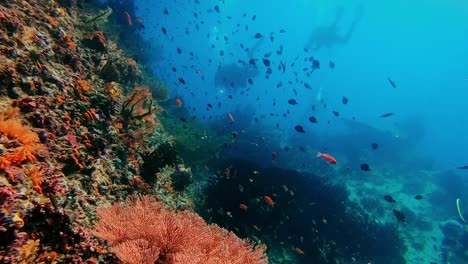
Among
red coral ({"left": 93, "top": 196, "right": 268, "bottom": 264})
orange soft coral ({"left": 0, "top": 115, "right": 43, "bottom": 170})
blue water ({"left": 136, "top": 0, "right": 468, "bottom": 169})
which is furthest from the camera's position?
blue water ({"left": 136, "top": 0, "right": 468, "bottom": 169})

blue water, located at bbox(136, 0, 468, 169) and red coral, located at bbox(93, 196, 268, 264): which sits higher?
blue water, located at bbox(136, 0, 468, 169)

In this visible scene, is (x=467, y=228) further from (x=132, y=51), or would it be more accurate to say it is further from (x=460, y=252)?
(x=132, y=51)

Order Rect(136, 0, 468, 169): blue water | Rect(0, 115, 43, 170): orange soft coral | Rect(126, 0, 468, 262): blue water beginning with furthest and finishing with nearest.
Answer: Rect(136, 0, 468, 169): blue water → Rect(126, 0, 468, 262): blue water → Rect(0, 115, 43, 170): orange soft coral

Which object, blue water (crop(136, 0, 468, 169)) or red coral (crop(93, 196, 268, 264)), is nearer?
red coral (crop(93, 196, 268, 264))

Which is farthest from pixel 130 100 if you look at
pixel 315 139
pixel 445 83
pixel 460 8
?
pixel 445 83

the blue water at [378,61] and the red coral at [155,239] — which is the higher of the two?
the blue water at [378,61]

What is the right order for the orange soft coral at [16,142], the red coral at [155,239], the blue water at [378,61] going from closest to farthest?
the red coral at [155,239]
the orange soft coral at [16,142]
the blue water at [378,61]

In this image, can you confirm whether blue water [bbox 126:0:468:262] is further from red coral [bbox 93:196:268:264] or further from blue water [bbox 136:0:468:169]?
red coral [bbox 93:196:268:264]

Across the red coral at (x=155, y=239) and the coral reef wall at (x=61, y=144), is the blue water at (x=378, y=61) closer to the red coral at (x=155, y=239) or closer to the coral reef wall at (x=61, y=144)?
the coral reef wall at (x=61, y=144)

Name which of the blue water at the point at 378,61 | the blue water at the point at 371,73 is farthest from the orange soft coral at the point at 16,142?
the blue water at the point at 378,61

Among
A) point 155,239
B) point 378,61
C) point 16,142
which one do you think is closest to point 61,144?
point 16,142

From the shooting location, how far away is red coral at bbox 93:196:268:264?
9.64 feet

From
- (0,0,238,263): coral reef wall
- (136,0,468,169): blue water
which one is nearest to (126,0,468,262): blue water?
(136,0,468,169): blue water

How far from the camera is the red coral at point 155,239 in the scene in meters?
2.94
